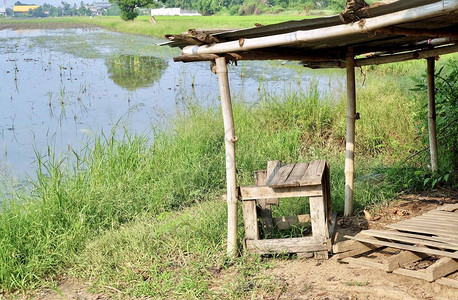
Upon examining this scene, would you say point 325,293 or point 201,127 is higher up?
point 201,127

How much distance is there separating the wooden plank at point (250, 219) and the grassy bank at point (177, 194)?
0.62 feet

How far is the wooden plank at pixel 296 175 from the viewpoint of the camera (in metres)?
3.73

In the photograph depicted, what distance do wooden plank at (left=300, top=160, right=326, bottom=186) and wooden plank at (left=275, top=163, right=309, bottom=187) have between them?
29mm

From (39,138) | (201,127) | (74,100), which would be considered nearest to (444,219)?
(201,127)

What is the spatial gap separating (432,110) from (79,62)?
1448cm

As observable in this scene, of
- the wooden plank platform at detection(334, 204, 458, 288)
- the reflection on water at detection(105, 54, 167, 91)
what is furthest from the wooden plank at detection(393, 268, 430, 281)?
the reflection on water at detection(105, 54, 167, 91)

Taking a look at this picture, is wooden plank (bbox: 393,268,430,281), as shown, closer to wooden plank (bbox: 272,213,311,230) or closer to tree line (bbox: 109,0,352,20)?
wooden plank (bbox: 272,213,311,230)

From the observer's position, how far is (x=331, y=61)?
5086 millimetres

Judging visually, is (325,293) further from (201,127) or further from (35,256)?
(201,127)

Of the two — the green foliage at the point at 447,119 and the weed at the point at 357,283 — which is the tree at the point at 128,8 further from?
the weed at the point at 357,283

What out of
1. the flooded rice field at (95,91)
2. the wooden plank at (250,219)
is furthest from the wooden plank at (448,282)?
the flooded rice field at (95,91)

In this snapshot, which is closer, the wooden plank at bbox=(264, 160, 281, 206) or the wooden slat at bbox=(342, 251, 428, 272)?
the wooden slat at bbox=(342, 251, 428, 272)

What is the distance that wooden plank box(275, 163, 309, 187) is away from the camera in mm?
3727

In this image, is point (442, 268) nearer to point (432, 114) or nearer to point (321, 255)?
point (321, 255)
